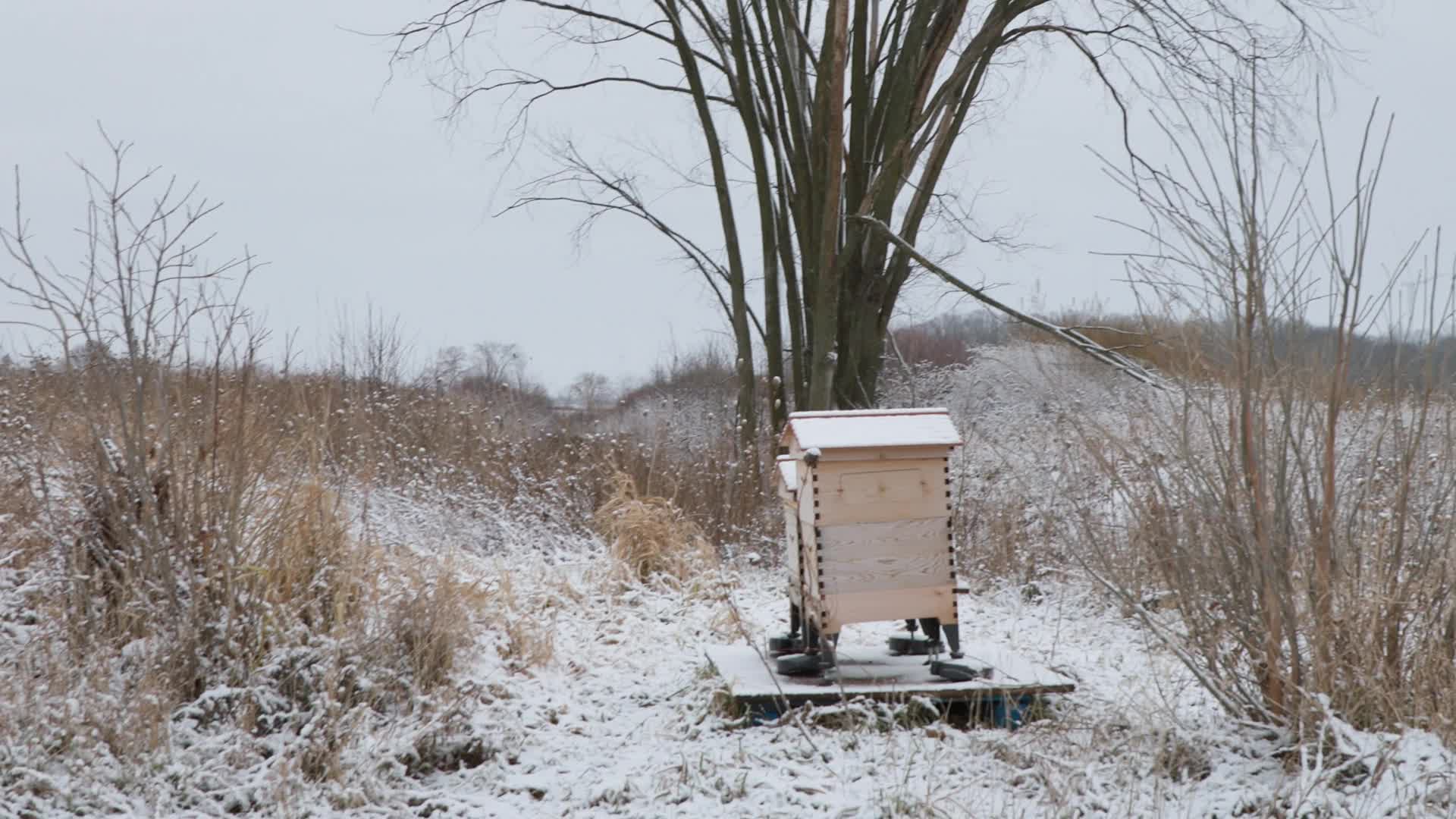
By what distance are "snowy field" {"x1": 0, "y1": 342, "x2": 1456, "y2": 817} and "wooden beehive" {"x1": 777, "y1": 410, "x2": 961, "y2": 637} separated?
45cm

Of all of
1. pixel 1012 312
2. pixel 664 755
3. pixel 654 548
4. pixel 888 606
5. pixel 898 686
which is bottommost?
pixel 664 755

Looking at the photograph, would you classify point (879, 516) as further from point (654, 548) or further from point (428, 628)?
point (654, 548)

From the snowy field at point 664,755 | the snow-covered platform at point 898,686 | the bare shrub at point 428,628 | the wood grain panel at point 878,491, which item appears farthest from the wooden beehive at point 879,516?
the bare shrub at point 428,628

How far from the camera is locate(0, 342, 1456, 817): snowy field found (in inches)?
135

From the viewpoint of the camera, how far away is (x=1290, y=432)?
3.67 metres

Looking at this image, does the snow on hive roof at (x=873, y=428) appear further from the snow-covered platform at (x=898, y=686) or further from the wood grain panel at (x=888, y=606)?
the snow-covered platform at (x=898, y=686)

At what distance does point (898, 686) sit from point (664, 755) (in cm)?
102

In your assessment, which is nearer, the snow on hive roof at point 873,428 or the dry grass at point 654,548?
the snow on hive roof at point 873,428

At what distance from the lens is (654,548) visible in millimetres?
7531

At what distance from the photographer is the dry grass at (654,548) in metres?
7.48

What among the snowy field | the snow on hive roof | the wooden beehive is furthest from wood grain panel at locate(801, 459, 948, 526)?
the snowy field

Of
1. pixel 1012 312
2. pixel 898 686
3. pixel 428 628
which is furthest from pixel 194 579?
pixel 1012 312

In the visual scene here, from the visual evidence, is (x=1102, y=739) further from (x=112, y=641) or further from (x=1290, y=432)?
(x=112, y=641)

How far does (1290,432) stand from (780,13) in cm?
745
